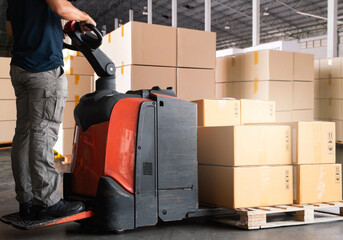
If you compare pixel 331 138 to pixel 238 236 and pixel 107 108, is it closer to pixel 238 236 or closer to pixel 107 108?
pixel 238 236

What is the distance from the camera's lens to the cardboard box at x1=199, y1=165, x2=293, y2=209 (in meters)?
2.84

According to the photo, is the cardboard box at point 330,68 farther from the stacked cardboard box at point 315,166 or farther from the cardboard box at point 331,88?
the stacked cardboard box at point 315,166

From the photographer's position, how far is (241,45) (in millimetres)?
27234

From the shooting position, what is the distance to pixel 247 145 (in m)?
2.90

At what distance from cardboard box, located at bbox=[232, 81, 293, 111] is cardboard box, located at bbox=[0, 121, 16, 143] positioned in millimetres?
5105

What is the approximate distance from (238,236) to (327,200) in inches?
37.2

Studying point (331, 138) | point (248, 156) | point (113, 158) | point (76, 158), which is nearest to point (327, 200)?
point (331, 138)

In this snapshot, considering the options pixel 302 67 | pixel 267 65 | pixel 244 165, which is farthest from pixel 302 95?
pixel 244 165

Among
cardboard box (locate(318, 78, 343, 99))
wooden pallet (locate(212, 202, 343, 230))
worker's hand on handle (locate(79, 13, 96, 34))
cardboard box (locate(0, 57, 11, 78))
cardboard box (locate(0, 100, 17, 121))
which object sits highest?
cardboard box (locate(0, 57, 11, 78))

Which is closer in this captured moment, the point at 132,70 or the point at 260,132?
the point at 260,132

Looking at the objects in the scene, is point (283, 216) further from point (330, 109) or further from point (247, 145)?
point (330, 109)

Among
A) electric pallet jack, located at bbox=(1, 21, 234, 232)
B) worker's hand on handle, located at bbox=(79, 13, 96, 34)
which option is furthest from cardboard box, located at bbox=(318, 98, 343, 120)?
worker's hand on handle, located at bbox=(79, 13, 96, 34)

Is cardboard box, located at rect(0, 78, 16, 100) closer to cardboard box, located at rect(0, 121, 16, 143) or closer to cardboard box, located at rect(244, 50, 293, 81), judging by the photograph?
cardboard box, located at rect(0, 121, 16, 143)

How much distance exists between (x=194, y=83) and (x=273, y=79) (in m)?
1.59
